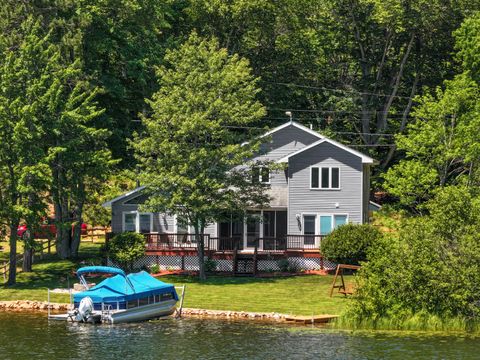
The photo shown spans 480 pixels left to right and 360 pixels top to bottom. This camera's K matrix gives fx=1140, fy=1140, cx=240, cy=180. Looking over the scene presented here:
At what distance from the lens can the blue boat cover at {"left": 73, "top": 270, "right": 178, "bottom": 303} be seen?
183 ft

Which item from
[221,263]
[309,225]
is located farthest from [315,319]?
[309,225]

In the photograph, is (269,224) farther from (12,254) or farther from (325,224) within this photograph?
(12,254)

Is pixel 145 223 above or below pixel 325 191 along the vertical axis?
below

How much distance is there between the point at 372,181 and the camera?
3610 inches

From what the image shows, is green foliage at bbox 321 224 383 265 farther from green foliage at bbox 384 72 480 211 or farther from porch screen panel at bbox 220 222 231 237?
porch screen panel at bbox 220 222 231 237

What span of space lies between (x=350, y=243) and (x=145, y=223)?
1608 centimetres

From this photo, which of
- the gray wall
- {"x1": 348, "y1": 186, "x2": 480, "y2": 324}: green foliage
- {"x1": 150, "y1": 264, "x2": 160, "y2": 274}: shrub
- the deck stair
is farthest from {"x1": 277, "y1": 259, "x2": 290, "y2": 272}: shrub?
{"x1": 348, "y1": 186, "x2": 480, "y2": 324}: green foliage

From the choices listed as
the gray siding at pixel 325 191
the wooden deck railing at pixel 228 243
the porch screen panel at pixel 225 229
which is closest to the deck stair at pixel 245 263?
the wooden deck railing at pixel 228 243

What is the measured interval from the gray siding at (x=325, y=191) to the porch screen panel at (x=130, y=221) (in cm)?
1049

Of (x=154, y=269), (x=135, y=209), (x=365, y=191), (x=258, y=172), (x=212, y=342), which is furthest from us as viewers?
(x=365, y=191)

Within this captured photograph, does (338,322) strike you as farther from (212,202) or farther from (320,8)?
(320,8)

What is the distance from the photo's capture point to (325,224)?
7538 centimetres

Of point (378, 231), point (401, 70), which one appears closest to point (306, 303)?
point (378, 231)

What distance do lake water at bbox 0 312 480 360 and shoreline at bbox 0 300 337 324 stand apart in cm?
135
